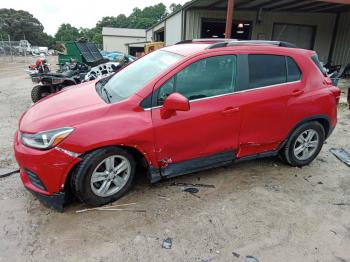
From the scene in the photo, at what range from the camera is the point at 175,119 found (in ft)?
10.2

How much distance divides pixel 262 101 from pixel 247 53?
0.61m

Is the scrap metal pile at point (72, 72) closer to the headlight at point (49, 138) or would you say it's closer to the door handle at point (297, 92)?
the headlight at point (49, 138)

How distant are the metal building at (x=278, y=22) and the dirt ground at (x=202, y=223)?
34.5 ft

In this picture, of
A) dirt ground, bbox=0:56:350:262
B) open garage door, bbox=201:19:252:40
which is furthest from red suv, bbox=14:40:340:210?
open garage door, bbox=201:19:252:40

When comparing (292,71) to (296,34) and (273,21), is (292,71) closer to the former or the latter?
(273,21)

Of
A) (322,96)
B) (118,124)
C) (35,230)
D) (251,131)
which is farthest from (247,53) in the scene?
(35,230)

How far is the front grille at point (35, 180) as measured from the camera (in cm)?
281

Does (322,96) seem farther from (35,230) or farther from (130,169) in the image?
(35,230)

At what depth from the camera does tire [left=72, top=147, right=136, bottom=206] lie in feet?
9.30

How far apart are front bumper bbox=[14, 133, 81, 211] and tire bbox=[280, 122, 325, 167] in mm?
2815

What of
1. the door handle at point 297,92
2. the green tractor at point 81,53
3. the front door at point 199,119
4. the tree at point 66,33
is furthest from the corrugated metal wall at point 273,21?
the tree at point 66,33

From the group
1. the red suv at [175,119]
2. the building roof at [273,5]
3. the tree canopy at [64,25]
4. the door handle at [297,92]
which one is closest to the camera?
the red suv at [175,119]

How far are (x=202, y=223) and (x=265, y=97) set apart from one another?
5.55 feet

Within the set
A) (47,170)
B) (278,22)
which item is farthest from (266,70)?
(278,22)
